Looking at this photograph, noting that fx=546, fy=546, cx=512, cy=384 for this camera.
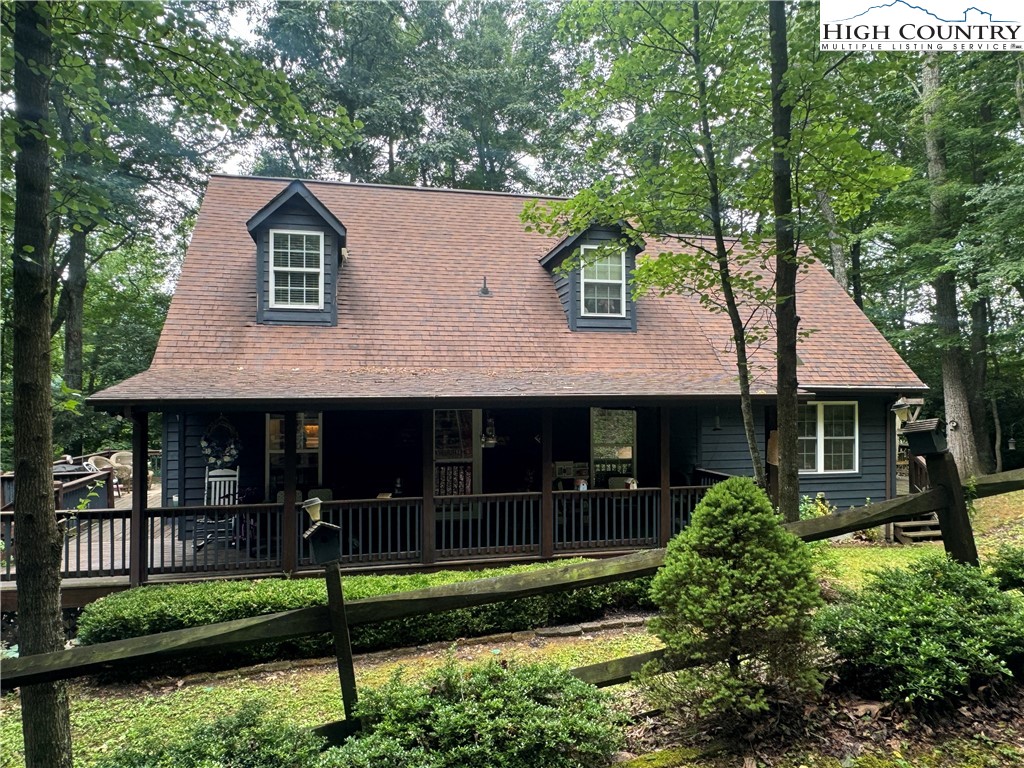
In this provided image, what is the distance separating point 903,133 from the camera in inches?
592

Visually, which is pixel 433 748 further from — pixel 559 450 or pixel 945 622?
pixel 559 450

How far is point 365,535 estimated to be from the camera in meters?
8.27

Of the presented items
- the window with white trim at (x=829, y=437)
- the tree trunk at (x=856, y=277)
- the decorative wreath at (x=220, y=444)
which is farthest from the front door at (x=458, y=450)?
the tree trunk at (x=856, y=277)

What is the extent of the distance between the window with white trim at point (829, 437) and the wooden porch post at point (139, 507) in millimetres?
10781

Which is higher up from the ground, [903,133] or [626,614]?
[903,133]

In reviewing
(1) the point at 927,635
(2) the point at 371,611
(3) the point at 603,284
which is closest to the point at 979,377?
(3) the point at 603,284

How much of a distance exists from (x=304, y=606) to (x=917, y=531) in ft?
33.8

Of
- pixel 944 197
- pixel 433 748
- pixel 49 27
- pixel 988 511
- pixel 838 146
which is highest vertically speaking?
pixel 944 197

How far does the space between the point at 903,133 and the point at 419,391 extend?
15.9 m

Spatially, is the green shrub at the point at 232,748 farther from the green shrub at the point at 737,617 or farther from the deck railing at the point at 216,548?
the deck railing at the point at 216,548

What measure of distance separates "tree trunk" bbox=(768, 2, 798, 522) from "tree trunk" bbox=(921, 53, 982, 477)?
11.8 metres

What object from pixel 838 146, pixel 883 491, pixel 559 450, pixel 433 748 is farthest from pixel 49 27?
pixel 883 491

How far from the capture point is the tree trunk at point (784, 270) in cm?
452

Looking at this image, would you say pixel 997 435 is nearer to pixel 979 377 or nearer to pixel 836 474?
pixel 979 377
